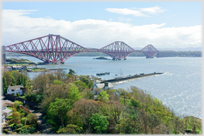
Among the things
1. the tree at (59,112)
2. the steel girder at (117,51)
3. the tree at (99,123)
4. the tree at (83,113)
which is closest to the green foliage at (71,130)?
the tree at (83,113)

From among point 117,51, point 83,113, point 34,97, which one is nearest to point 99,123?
point 83,113

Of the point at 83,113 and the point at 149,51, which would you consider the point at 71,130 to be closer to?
the point at 83,113

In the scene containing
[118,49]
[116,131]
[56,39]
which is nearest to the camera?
[116,131]

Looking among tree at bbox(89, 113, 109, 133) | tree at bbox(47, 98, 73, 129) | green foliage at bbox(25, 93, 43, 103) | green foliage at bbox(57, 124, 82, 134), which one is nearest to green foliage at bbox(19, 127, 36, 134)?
tree at bbox(47, 98, 73, 129)

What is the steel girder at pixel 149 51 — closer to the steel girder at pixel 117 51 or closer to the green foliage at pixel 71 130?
the steel girder at pixel 117 51

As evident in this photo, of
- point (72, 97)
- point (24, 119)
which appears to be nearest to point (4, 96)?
point (24, 119)

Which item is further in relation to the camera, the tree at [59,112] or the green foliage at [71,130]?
the tree at [59,112]

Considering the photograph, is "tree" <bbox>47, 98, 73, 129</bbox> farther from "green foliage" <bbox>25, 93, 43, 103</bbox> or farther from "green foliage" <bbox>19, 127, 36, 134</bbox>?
"green foliage" <bbox>25, 93, 43, 103</bbox>

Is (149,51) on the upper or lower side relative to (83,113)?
upper

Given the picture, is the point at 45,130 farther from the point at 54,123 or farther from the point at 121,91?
the point at 121,91
